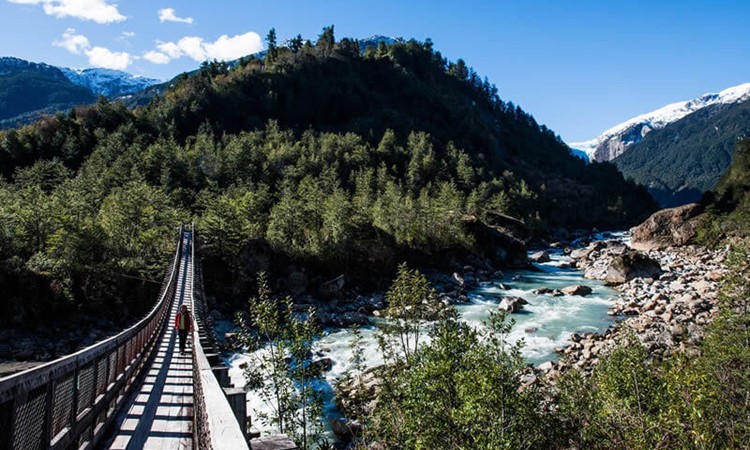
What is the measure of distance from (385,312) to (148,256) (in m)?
29.1

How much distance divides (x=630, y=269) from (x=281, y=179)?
2239 inches

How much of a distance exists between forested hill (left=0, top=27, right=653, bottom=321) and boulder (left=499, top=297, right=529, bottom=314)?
1503 cm

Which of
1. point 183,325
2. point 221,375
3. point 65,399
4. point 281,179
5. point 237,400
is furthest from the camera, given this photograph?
point 281,179

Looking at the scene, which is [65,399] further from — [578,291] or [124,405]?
[578,291]

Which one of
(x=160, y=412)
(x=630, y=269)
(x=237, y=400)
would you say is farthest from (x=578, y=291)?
(x=237, y=400)

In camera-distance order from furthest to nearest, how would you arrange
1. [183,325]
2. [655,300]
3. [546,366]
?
1. [655,300]
2. [546,366]
3. [183,325]

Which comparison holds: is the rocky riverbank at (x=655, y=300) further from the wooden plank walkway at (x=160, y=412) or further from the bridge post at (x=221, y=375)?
the wooden plank walkway at (x=160, y=412)

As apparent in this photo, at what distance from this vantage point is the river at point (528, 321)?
23.6 meters

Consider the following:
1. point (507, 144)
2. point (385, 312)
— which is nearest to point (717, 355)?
point (385, 312)

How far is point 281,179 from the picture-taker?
251 ft

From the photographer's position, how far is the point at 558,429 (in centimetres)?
1144

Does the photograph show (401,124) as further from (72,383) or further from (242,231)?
(72,383)

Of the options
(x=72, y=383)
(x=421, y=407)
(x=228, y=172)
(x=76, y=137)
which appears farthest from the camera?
(x=76, y=137)

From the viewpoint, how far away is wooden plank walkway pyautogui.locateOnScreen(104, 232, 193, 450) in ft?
21.7
